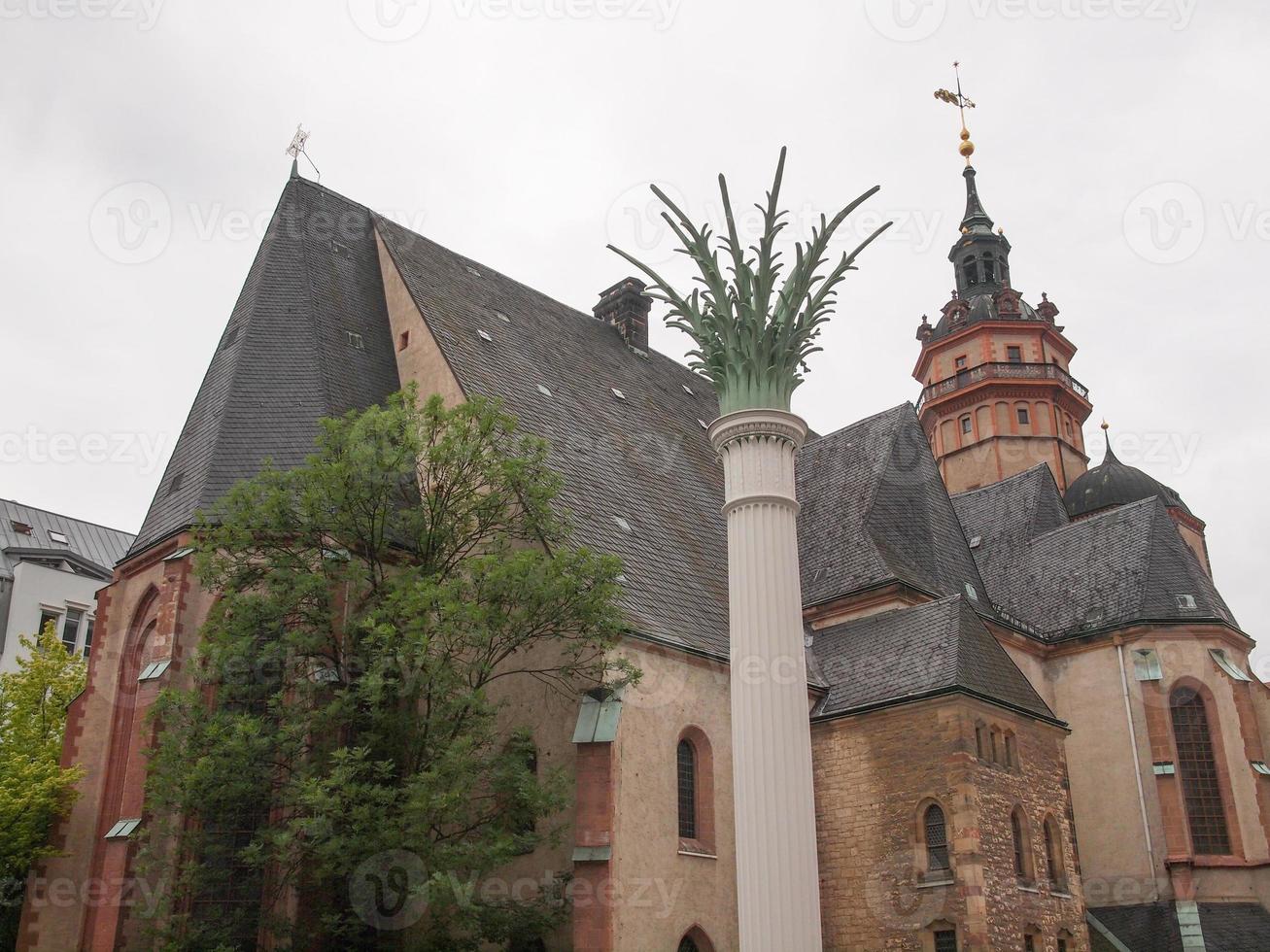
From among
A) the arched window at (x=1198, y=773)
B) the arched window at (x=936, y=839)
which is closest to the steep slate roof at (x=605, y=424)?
the arched window at (x=936, y=839)

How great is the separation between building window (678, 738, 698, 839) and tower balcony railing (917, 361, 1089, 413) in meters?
28.2

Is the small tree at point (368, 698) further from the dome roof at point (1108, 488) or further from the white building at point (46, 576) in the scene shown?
the dome roof at point (1108, 488)

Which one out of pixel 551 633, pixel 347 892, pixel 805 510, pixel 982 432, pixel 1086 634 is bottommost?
pixel 347 892

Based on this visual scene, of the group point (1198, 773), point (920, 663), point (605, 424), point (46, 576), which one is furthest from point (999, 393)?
point (46, 576)

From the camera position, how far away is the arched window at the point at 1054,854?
20062 mm

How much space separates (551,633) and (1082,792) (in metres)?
16.3

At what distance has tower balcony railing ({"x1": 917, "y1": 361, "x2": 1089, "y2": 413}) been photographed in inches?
1759

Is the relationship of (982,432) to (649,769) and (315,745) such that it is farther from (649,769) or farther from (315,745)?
(315,745)

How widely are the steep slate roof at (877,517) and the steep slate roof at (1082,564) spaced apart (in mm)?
3133

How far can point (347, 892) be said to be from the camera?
1633cm

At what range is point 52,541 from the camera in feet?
129

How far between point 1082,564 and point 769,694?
20478 millimetres

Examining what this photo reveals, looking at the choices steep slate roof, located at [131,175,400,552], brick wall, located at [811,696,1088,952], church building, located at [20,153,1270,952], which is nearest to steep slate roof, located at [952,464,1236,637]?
church building, located at [20,153,1270,952]

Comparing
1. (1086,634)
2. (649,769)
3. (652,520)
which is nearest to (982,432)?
(1086,634)
